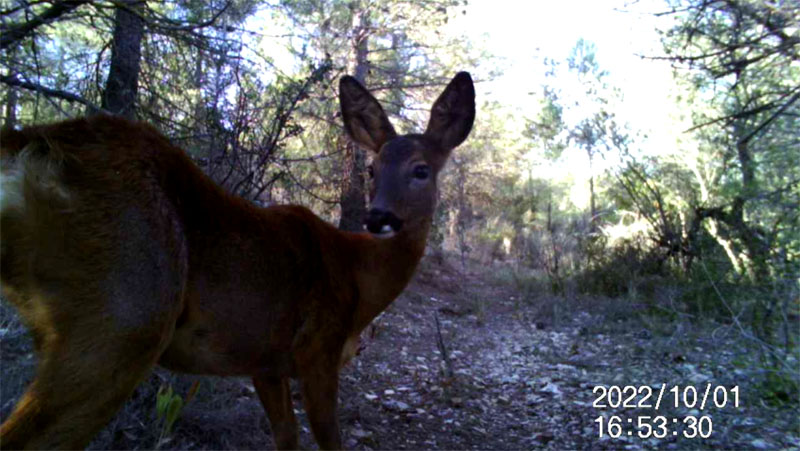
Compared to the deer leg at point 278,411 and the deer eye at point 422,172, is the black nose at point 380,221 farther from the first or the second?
the deer leg at point 278,411

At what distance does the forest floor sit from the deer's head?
81.0 inches

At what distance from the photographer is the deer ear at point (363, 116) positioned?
4.82 metres

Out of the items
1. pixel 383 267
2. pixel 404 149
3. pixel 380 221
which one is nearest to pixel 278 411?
pixel 383 267

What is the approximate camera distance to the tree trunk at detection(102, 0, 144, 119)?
557cm

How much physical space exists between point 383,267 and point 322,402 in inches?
39.4

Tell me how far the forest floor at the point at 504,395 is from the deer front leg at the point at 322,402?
1.04 meters

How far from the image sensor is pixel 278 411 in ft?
12.6

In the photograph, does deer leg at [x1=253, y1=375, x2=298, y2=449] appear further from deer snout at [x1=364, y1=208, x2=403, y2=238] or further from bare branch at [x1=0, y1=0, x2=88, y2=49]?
bare branch at [x1=0, y1=0, x2=88, y2=49]

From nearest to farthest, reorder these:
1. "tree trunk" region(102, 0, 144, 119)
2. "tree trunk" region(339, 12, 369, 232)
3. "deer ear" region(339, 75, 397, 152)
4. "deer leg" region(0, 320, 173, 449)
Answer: "deer leg" region(0, 320, 173, 449) → "deer ear" region(339, 75, 397, 152) → "tree trunk" region(102, 0, 144, 119) → "tree trunk" region(339, 12, 369, 232)

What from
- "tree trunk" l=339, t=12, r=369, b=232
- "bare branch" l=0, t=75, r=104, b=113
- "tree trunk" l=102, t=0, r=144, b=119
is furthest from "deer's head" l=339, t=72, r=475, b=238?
"tree trunk" l=339, t=12, r=369, b=232

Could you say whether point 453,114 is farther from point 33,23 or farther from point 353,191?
point 353,191

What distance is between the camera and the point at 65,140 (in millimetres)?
2865

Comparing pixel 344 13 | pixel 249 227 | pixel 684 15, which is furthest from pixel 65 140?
pixel 344 13

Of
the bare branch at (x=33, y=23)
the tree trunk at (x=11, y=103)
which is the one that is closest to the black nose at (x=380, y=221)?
the bare branch at (x=33, y=23)
